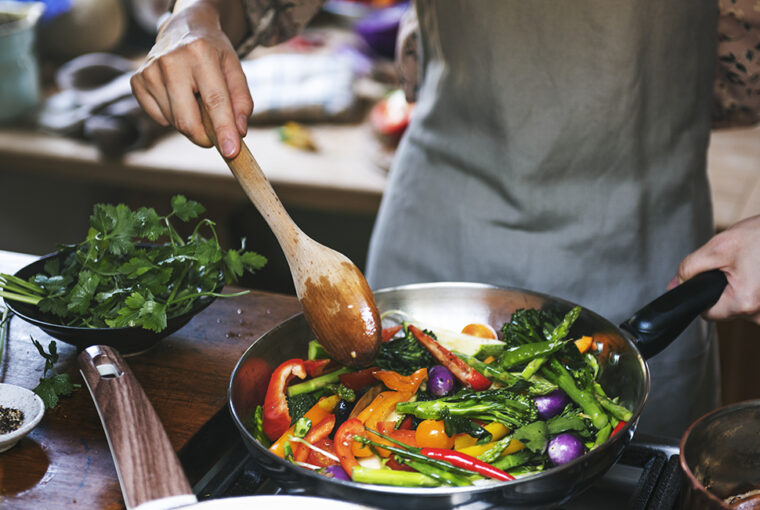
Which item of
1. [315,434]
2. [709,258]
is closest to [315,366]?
[315,434]

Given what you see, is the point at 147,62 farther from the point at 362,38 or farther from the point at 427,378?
the point at 362,38

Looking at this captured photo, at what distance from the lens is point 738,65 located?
1555mm

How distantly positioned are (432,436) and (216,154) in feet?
6.19

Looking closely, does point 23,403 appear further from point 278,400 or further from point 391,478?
point 391,478

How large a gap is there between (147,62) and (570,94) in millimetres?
755

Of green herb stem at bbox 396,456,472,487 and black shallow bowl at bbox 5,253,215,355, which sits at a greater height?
black shallow bowl at bbox 5,253,215,355

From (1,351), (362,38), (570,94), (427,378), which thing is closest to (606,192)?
(570,94)

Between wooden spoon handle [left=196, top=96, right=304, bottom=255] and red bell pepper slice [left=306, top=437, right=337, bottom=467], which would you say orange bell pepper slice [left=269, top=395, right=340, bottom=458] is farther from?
wooden spoon handle [left=196, top=96, right=304, bottom=255]

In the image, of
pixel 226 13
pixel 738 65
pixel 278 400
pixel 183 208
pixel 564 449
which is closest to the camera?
pixel 564 449

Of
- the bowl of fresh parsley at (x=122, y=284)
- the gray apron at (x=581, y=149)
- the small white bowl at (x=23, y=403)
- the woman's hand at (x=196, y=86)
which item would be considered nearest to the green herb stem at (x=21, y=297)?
the bowl of fresh parsley at (x=122, y=284)

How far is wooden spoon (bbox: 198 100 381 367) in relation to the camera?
1011 millimetres

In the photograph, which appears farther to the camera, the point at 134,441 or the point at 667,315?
the point at 667,315

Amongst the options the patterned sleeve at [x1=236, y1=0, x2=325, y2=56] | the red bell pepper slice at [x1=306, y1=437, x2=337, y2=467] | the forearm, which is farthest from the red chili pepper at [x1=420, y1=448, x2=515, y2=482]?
the patterned sleeve at [x1=236, y1=0, x2=325, y2=56]

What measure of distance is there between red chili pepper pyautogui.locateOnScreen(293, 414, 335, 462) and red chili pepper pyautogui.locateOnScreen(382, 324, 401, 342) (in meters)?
0.18
